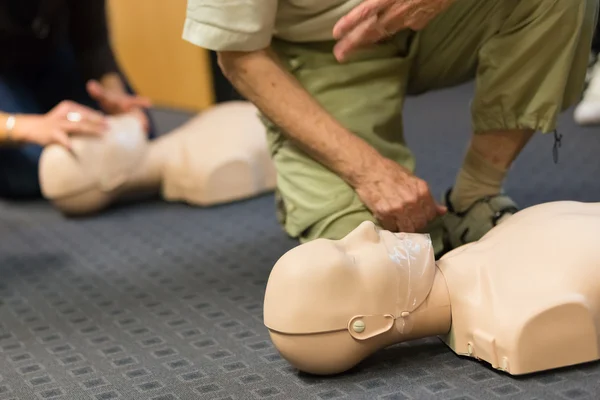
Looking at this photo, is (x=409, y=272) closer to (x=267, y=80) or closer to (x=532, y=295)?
(x=532, y=295)

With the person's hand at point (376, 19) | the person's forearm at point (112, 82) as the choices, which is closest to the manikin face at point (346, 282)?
the person's hand at point (376, 19)

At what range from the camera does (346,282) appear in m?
0.80

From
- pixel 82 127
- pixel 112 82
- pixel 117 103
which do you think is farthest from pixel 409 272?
pixel 112 82

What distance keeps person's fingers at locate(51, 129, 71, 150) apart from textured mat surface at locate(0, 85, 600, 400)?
0.16 meters

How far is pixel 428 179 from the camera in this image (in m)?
1.61

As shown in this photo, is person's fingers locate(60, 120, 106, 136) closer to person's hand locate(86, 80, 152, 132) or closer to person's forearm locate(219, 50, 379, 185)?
person's hand locate(86, 80, 152, 132)

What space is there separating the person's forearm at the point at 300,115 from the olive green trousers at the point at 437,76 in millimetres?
41

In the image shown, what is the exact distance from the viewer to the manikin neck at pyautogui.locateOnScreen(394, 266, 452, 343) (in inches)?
32.9

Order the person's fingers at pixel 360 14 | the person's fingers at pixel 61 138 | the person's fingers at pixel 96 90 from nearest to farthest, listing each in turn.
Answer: the person's fingers at pixel 360 14
the person's fingers at pixel 61 138
the person's fingers at pixel 96 90

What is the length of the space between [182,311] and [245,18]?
391mm

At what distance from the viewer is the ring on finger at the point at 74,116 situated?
1.55 meters

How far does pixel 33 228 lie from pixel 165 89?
1546mm

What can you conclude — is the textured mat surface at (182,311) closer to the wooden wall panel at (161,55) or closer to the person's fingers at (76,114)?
the person's fingers at (76,114)

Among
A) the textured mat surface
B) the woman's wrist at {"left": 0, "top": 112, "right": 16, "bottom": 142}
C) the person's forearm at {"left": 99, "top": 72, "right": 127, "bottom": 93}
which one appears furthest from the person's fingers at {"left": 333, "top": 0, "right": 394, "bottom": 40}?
A: the person's forearm at {"left": 99, "top": 72, "right": 127, "bottom": 93}
